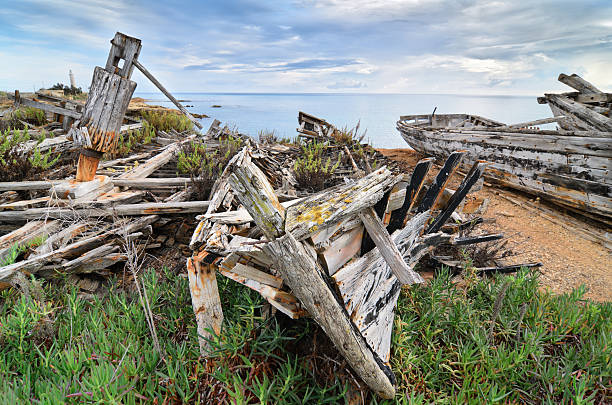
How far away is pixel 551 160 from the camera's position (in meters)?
6.88

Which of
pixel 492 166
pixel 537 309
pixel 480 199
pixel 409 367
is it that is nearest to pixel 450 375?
pixel 409 367

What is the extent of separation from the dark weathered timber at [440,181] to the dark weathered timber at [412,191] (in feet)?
0.77

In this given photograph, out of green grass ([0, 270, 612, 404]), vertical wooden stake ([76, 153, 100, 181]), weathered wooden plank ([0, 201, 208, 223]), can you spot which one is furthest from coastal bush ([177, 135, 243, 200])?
green grass ([0, 270, 612, 404])

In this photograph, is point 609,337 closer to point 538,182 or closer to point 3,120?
point 538,182

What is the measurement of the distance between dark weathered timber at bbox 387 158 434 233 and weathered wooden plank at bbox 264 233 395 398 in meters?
1.19

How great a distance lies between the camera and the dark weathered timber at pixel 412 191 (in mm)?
2600

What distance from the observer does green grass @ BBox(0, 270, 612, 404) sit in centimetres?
222

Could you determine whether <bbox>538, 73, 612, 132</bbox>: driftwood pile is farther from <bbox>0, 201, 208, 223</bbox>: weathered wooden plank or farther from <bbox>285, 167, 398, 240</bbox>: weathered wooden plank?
<bbox>0, 201, 208, 223</bbox>: weathered wooden plank

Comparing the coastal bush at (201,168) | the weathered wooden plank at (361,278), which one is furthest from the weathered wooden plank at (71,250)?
the weathered wooden plank at (361,278)

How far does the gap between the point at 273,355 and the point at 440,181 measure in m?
2.14

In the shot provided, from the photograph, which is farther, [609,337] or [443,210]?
[443,210]

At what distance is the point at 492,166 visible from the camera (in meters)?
8.57

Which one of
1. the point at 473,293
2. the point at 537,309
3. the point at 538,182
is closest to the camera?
the point at 537,309

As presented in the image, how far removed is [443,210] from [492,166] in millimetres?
6154
